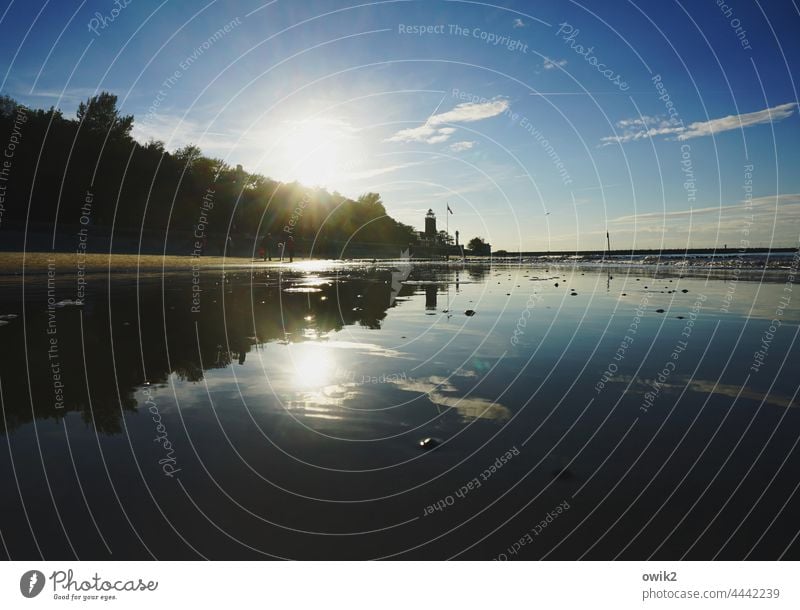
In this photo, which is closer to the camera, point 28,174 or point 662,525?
point 662,525

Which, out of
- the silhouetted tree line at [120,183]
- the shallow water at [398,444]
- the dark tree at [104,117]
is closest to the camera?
the shallow water at [398,444]

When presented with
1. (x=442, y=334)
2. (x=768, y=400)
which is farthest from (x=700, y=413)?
(x=442, y=334)

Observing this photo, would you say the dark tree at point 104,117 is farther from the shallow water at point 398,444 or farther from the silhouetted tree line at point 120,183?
the shallow water at point 398,444

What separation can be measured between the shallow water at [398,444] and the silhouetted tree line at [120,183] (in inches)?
1358

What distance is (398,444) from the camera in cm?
532

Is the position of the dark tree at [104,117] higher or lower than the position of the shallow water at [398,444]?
higher

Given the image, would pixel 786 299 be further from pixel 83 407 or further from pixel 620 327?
pixel 83 407

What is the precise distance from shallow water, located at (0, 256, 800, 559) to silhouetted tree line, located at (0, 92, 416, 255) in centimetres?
3449

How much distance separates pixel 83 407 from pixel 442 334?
7228 mm

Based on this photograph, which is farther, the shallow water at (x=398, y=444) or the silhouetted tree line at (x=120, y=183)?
the silhouetted tree line at (x=120, y=183)

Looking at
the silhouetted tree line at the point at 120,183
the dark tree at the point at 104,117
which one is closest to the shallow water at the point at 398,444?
the silhouetted tree line at the point at 120,183

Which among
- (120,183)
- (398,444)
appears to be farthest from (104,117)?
(398,444)

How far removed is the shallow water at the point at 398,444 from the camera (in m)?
3.72

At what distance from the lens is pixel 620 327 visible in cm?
1264
